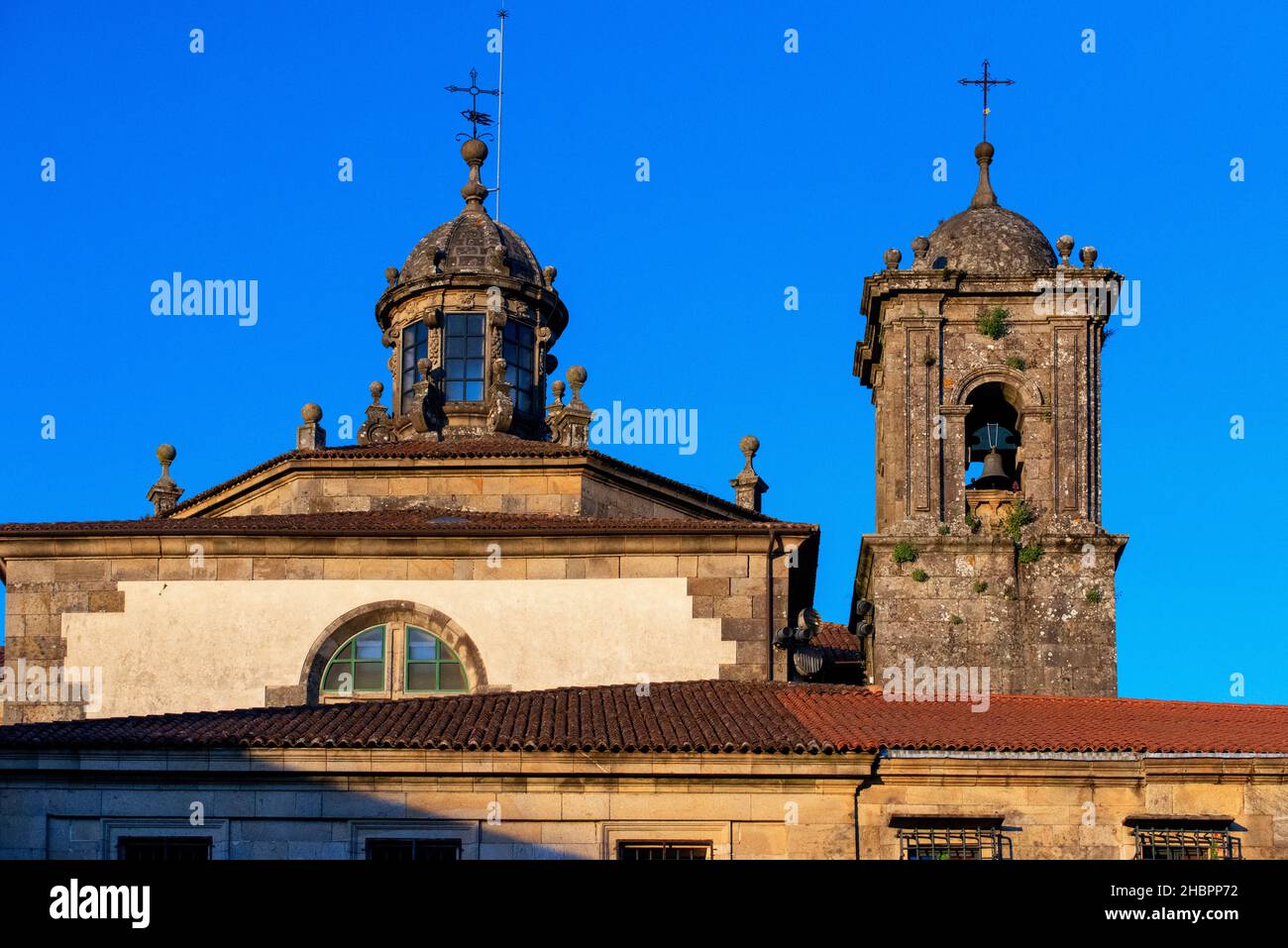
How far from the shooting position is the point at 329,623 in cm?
2916

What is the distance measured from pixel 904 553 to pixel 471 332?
9.96 meters

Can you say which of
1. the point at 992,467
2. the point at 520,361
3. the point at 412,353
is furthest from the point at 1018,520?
the point at 412,353

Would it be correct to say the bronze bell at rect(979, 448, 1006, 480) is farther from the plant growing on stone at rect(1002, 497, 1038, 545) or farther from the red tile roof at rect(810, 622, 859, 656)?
the red tile roof at rect(810, 622, 859, 656)

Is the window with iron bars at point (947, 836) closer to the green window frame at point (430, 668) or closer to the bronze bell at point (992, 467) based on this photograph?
the green window frame at point (430, 668)

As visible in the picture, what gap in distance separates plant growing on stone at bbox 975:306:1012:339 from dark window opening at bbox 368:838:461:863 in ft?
36.3

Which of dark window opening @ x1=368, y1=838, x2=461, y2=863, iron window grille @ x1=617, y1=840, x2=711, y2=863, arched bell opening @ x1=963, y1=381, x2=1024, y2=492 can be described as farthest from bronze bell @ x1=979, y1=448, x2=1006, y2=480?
dark window opening @ x1=368, y1=838, x2=461, y2=863

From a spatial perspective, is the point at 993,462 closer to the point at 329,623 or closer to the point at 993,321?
the point at 993,321

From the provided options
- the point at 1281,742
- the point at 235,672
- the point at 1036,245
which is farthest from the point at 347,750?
the point at 1036,245

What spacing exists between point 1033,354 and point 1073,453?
146 cm

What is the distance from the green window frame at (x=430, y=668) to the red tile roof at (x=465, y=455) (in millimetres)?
4181

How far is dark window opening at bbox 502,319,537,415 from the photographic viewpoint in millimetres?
37062
